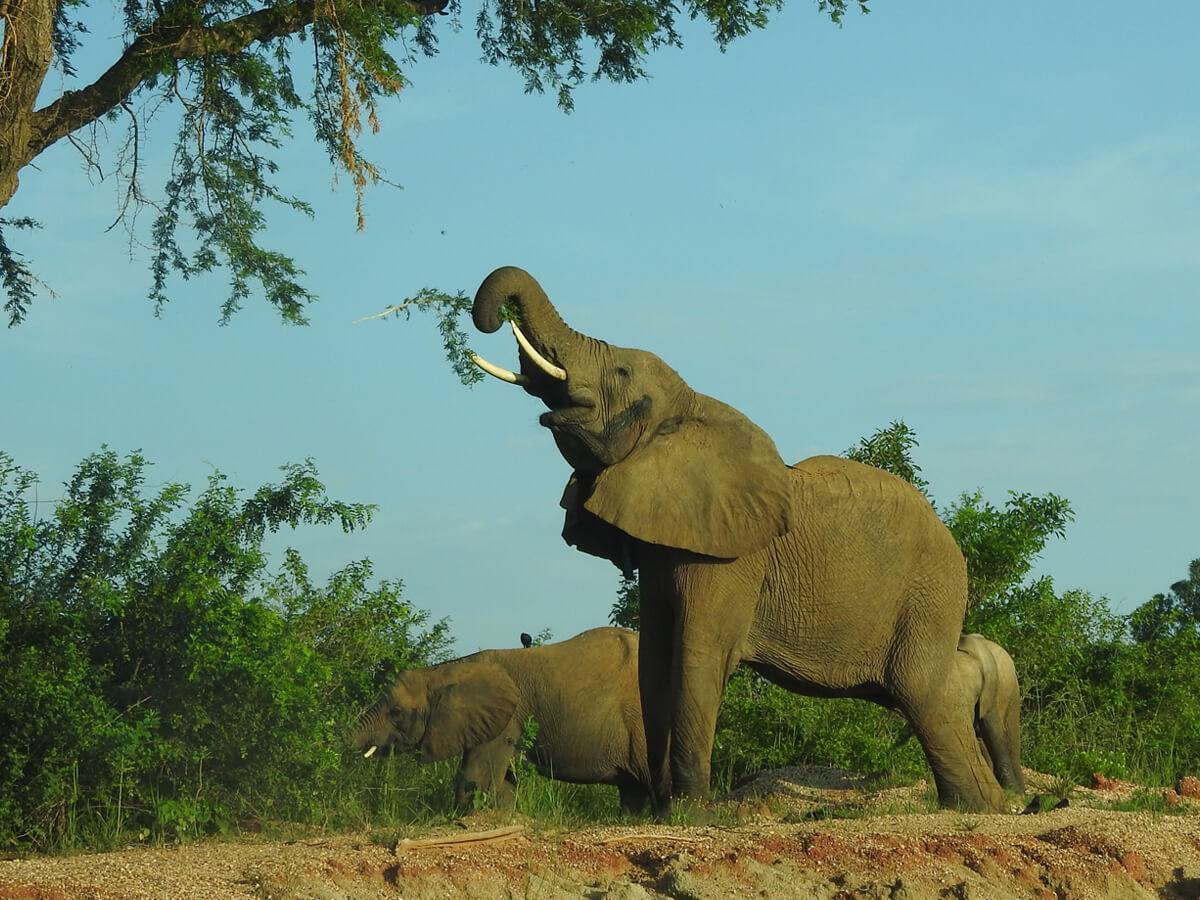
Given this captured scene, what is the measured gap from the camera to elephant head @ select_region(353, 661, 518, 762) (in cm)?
1149

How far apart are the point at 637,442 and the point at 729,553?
912mm

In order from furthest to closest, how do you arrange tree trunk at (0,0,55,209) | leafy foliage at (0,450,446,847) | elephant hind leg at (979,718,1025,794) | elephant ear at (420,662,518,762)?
elephant hind leg at (979,718,1025,794)
elephant ear at (420,662,518,762)
tree trunk at (0,0,55,209)
leafy foliage at (0,450,446,847)

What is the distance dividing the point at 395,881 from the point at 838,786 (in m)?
6.67

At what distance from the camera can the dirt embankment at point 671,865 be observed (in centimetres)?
644

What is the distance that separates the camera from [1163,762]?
14156 mm

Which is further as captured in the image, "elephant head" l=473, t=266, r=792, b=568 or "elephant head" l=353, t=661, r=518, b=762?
"elephant head" l=353, t=661, r=518, b=762

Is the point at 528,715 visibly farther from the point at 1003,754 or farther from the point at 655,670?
the point at 1003,754

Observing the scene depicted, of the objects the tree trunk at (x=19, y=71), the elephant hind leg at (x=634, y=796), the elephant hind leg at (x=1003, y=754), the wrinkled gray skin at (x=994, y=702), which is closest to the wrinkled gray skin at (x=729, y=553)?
the wrinkled gray skin at (x=994, y=702)

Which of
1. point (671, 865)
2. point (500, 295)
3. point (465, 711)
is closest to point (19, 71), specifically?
point (500, 295)

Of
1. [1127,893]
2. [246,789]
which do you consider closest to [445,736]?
[246,789]

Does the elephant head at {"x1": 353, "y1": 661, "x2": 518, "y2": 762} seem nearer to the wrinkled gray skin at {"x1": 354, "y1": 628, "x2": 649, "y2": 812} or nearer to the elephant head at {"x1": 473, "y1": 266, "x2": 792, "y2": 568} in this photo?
the wrinkled gray skin at {"x1": 354, "y1": 628, "x2": 649, "y2": 812}

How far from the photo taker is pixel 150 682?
926cm

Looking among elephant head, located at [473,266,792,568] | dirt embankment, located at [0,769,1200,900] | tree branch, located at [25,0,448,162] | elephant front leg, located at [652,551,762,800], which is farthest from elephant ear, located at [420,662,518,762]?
tree branch, located at [25,0,448,162]

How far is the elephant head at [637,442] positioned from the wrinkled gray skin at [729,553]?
0.01m
